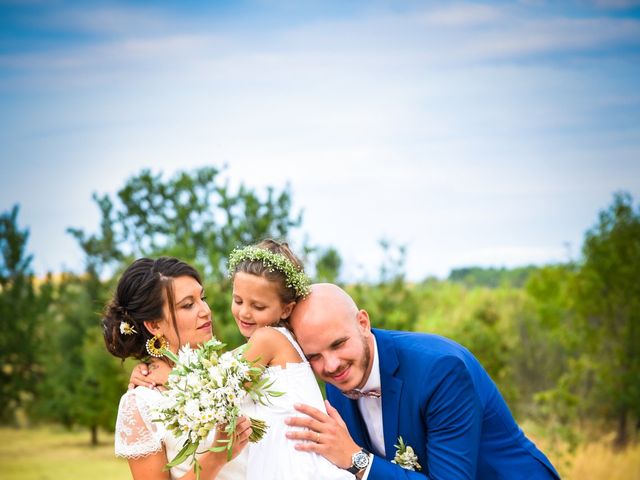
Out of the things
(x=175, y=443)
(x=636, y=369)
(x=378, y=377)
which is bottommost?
(x=636, y=369)

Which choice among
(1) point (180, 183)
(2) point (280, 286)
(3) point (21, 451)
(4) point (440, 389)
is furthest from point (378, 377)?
(3) point (21, 451)

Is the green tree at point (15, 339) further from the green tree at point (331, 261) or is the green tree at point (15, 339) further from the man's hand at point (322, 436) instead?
the man's hand at point (322, 436)

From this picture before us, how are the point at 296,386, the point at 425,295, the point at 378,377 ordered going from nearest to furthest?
the point at 296,386 → the point at 378,377 → the point at 425,295

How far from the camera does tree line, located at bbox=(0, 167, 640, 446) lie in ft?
52.9

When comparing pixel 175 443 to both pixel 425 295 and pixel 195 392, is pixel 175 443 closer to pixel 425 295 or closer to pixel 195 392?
pixel 195 392

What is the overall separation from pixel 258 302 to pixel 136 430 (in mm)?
1185

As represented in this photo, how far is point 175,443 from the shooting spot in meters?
5.08

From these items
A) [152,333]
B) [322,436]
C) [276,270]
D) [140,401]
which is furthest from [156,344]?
[322,436]

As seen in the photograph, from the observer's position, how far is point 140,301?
5.38 m

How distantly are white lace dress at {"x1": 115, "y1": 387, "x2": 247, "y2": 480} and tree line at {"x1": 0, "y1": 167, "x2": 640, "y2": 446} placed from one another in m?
6.02

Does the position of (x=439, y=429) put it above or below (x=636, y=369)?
above

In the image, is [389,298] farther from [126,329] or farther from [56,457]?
[56,457]

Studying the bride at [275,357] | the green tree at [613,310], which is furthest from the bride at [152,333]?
the green tree at [613,310]

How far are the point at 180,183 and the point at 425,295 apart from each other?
1457cm
